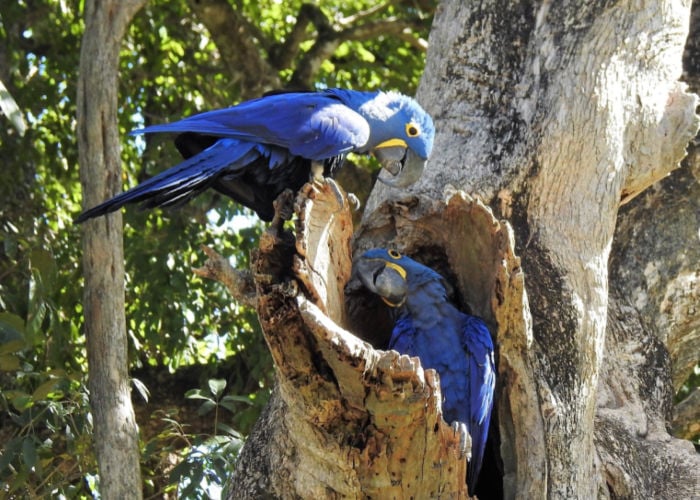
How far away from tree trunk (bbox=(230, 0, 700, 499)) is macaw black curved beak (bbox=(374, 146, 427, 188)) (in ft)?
0.14

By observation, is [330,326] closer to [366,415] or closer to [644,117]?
[366,415]

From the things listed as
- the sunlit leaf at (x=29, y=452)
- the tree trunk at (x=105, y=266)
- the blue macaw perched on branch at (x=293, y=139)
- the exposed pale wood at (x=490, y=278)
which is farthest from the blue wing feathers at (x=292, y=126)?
the sunlit leaf at (x=29, y=452)

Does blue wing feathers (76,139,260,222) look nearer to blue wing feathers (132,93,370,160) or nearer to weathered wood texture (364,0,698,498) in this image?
blue wing feathers (132,93,370,160)

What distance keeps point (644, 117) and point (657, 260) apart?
0.64m

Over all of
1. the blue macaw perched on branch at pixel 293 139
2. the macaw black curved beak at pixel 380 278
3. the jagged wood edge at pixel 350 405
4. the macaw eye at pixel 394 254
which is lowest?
the jagged wood edge at pixel 350 405

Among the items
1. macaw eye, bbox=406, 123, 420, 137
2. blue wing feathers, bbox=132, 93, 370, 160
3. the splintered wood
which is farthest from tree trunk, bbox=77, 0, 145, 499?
the splintered wood

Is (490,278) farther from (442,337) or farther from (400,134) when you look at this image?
(400,134)

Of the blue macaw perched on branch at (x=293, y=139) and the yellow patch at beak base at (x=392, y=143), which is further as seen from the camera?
the yellow patch at beak base at (x=392, y=143)

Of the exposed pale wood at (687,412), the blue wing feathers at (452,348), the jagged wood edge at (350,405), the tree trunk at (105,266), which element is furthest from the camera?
the exposed pale wood at (687,412)

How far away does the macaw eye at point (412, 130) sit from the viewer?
3109 mm

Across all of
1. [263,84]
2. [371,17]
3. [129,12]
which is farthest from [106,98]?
[371,17]

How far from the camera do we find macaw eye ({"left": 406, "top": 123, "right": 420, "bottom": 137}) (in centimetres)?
311

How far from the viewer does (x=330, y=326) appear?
203cm

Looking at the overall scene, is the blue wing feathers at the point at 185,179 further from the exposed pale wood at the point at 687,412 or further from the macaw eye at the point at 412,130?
the exposed pale wood at the point at 687,412
